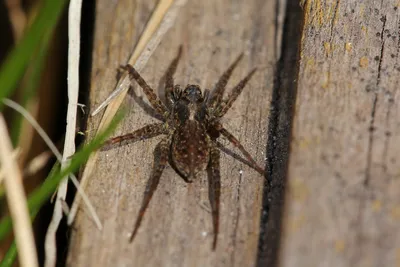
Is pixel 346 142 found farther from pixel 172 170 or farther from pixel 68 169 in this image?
pixel 68 169

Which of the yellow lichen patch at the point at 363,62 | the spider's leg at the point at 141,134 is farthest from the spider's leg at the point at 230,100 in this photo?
the yellow lichen patch at the point at 363,62

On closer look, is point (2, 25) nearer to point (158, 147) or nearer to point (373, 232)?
point (158, 147)

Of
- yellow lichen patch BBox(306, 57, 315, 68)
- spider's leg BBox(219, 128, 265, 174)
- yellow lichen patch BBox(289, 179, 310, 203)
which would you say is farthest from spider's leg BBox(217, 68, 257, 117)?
yellow lichen patch BBox(289, 179, 310, 203)

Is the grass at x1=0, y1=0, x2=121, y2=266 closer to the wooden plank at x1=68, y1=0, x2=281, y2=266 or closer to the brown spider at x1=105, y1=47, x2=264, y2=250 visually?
the wooden plank at x1=68, y1=0, x2=281, y2=266

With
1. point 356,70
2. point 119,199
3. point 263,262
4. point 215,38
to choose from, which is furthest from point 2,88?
point 356,70

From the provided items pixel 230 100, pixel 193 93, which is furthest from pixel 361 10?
pixel 193 93

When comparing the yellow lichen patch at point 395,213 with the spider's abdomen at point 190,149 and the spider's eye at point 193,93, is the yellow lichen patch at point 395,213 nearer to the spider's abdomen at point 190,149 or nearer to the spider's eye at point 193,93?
the spider's abdomen at point 190,149
